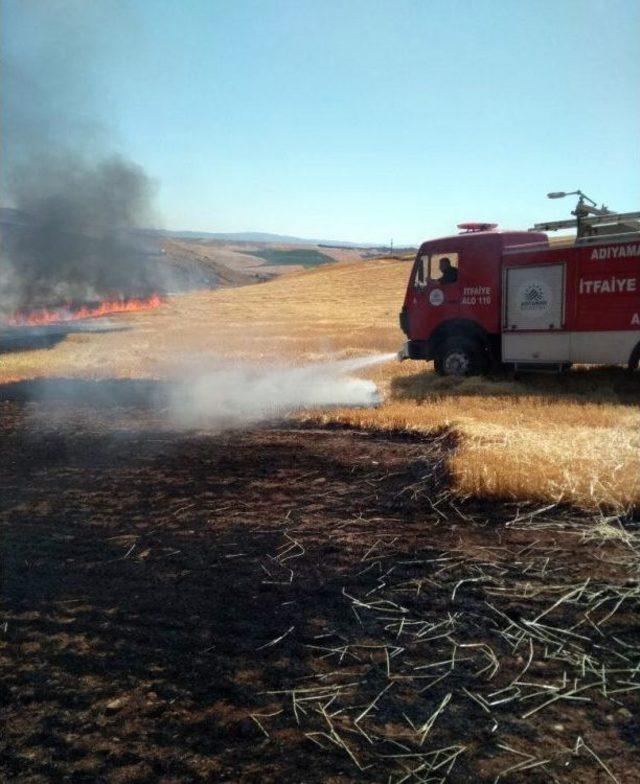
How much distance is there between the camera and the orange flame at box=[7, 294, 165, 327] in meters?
31.8

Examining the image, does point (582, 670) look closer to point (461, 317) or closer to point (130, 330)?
point (461, 317)

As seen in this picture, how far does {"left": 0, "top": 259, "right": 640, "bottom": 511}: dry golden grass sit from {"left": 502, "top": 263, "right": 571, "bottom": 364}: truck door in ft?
1.97

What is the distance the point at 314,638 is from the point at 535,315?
9.25 metres

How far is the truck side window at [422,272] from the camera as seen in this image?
41.7 ft

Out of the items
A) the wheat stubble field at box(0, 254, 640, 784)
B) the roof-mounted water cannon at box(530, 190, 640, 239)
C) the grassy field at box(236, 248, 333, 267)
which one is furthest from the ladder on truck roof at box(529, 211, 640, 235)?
the grassy field at box(236, 248, 333, 267)

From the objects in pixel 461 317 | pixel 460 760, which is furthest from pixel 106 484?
pixel 461 317

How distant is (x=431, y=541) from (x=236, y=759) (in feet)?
8.42

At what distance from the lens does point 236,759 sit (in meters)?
2.72

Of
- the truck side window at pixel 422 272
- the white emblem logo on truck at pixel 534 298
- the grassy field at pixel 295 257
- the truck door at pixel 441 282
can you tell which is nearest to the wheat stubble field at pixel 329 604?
the white emblem logo on truck at pixel 534 298

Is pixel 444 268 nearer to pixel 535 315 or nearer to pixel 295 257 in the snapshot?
pixel 535 315

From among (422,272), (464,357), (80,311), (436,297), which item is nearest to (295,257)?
(80,311)

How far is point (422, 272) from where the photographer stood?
41.9 feet

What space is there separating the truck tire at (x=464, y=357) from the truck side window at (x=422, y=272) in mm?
1248

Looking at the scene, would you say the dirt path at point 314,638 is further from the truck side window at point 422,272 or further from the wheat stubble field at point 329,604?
the truck side window at point 422,272
